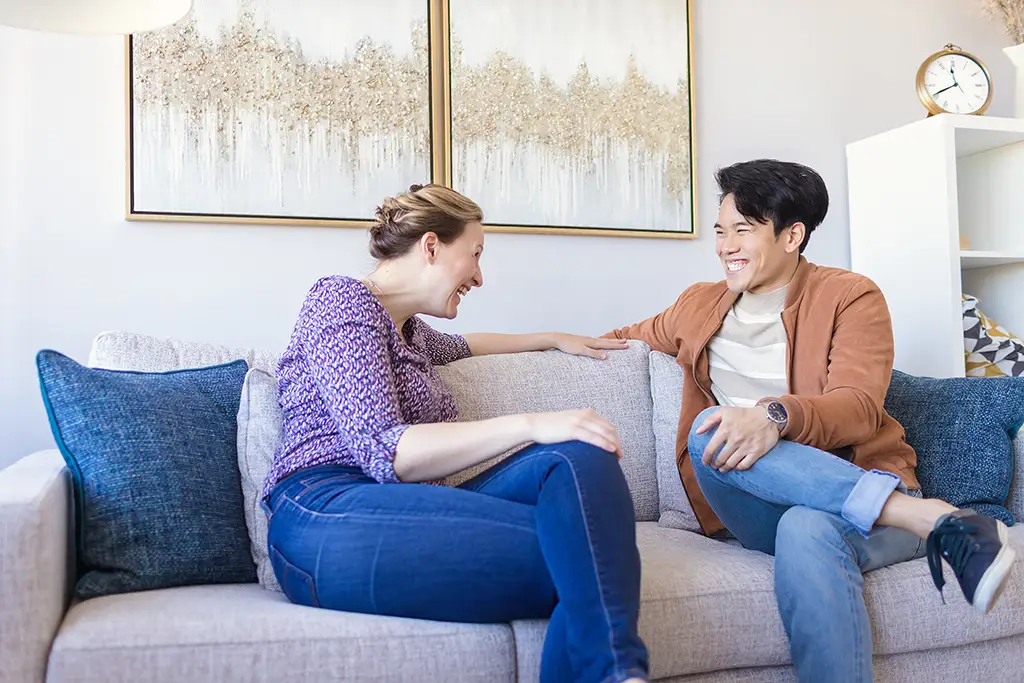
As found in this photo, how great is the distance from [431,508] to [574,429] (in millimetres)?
246

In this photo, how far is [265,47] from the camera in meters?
2.38

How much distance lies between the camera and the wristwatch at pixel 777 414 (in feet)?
5.57

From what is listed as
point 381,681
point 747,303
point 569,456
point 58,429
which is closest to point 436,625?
point 381,681

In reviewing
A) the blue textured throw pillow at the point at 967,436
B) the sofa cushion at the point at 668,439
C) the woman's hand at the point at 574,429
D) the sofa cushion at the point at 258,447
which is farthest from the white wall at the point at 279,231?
the woman's hand at the point at 574,429

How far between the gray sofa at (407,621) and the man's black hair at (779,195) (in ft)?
1.59

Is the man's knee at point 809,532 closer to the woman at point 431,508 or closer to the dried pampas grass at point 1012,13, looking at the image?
the woman at point 431,508

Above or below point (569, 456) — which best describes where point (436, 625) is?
below

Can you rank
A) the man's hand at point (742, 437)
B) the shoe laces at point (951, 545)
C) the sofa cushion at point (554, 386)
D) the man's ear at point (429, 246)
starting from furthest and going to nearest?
the sofa cushion at point (554, 386) → the man's ear at point (429, 246) → the man's hand at point (742, 437) → the shoe laces at point (951, 545)

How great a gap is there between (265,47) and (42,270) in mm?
757

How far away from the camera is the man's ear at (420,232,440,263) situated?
5.83 ft

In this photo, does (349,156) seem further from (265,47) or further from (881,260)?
(881,260)

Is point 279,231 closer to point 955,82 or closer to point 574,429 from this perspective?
point 574,429

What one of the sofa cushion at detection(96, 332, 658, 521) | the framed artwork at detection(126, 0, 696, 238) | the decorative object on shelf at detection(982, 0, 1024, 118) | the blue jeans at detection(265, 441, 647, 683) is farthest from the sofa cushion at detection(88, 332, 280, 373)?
the decorative object on shelf at detection(982, 0, 1024, 118)

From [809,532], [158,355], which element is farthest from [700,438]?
[158,355]
